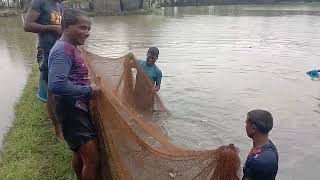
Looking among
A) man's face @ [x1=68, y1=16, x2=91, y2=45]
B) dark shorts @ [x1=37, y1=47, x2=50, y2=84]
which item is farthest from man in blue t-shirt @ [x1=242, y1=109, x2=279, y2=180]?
dark shorts @ [x1=37, y1=47, x2=50, y2=84]

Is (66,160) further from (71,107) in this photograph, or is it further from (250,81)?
(250,81)

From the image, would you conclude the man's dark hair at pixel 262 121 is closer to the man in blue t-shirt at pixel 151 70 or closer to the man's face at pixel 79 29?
the man's face at pixel 79 29

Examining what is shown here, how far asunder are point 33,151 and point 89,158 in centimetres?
216

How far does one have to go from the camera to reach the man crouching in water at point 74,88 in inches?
134

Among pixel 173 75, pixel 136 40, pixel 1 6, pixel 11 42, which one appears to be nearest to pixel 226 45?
pixel 136 40

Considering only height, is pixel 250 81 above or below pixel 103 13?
below

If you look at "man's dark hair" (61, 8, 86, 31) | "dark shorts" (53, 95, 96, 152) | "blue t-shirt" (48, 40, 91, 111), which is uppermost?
"man's dark hair" (61, 8, 86, 31)

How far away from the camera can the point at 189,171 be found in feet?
11.7

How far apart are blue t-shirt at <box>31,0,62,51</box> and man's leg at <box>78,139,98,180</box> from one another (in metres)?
2.36

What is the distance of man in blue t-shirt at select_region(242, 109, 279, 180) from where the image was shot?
128 inches

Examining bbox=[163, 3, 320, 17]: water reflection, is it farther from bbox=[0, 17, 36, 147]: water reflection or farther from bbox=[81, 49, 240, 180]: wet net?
bbox=[81, 49, 240, 180]: wet net

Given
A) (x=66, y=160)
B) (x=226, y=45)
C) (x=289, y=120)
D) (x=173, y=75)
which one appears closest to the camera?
(x=66, y=160)

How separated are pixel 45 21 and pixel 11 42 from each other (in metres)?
13.6

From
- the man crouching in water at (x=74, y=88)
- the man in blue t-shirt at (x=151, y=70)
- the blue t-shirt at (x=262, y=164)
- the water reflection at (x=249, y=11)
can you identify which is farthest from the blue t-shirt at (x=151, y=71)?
the water reflection at (x=249, y=11)
